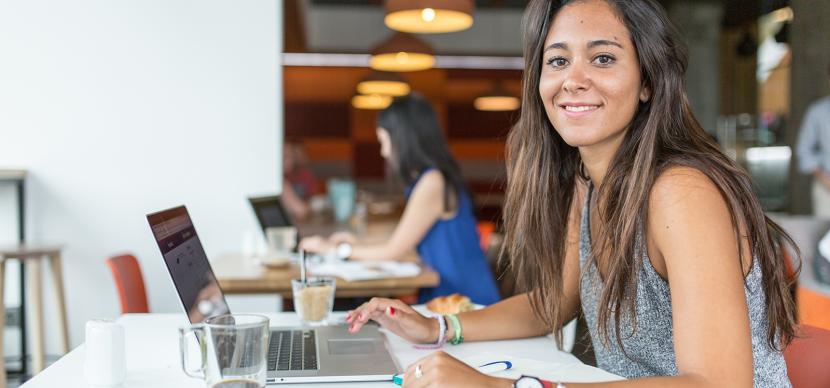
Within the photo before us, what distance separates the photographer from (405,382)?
1281mm

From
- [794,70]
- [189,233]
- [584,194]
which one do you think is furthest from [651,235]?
[794,70]

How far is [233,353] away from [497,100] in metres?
9.10

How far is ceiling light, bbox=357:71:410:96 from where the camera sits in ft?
28.7

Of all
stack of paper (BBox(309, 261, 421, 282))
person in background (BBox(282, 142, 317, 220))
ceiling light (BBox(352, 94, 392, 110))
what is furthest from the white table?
ceiling light (BBox(352, 94, 392, 110))

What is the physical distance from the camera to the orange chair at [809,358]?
5.05 ft

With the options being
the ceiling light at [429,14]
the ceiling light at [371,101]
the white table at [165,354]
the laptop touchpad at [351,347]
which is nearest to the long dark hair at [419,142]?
the ceiling light at [429,14]

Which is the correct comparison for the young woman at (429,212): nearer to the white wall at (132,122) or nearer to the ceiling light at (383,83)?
the white wall at (132,122)

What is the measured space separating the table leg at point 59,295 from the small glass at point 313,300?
2.48 m

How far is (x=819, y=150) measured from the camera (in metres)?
5.64

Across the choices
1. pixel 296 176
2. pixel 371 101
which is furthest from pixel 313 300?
pixel 371 101

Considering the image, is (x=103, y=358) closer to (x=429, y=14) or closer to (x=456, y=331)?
(x=456, y=331)

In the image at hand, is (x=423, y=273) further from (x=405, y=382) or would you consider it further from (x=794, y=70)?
(x=794, y=70)

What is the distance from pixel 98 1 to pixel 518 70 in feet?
23.1

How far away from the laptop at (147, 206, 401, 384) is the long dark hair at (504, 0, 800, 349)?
432 millimetres
